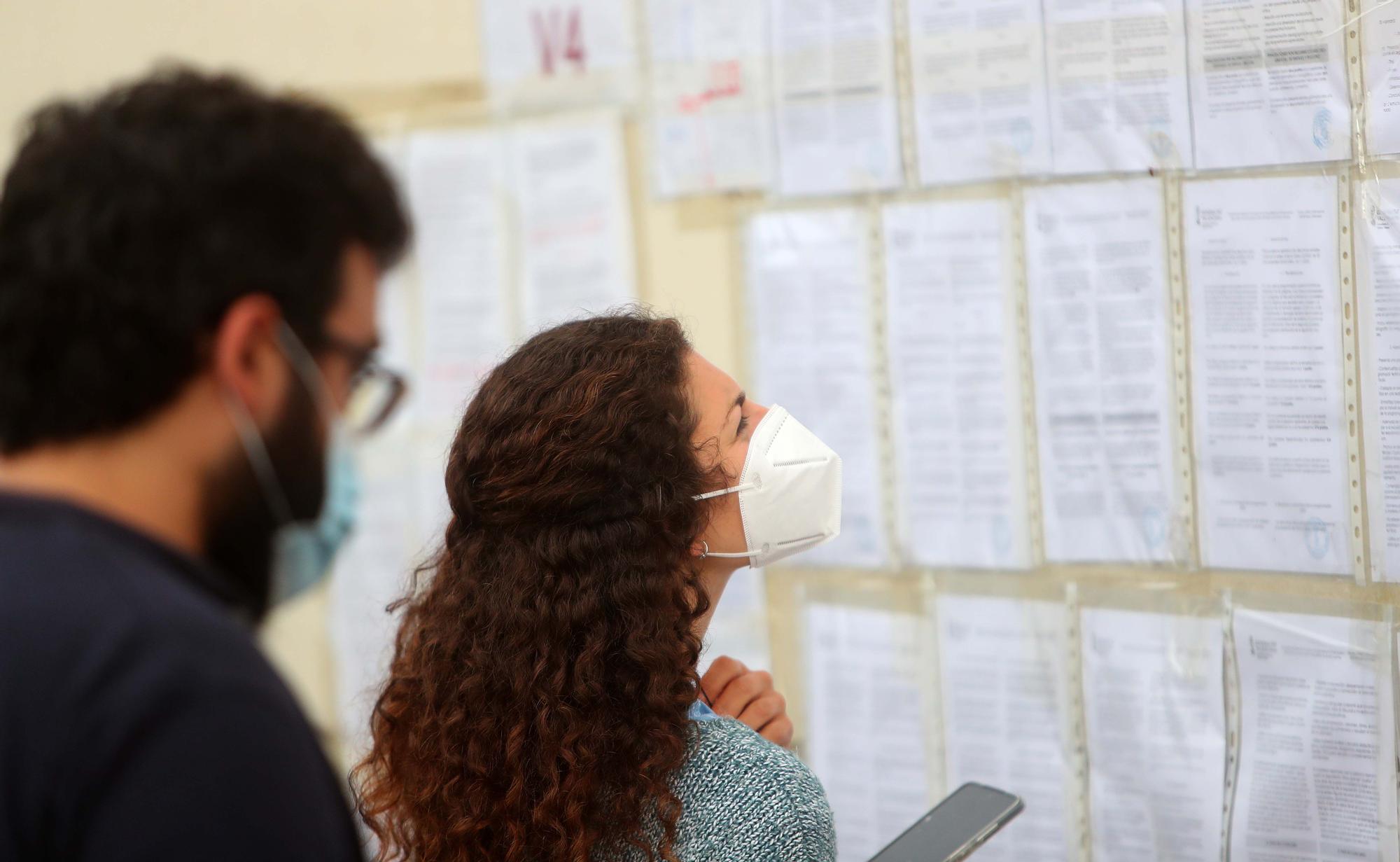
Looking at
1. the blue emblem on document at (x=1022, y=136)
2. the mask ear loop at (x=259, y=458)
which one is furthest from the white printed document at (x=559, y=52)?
the mask ear loop at (x=259, y=458)

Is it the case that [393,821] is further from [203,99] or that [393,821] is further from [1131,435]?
[1131,435]

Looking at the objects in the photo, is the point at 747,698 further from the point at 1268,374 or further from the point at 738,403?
the point at 1268,374

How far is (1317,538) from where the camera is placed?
145 cm

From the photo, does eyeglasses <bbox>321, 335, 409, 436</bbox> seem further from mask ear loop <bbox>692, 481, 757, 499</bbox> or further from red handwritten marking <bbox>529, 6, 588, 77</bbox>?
red handwritten marking <bbox>529, 6, 588, 77</bbox>

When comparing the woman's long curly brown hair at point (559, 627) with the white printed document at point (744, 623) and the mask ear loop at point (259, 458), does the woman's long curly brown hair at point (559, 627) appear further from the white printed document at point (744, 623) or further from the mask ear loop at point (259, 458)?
the white printed document at point (744, 623)

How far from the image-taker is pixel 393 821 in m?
1.23

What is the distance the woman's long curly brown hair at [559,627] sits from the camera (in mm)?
1092

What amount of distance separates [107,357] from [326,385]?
0.12 m

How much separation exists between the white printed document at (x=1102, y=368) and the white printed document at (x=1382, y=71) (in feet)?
0.83

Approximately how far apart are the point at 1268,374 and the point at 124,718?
1344 millimetres

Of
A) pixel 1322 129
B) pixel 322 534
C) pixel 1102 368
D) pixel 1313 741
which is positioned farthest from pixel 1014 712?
pixel 322 534

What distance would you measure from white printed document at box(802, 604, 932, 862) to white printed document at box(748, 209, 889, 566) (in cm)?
11

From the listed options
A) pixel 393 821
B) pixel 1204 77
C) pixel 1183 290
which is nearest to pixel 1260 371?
pixel 1183 290

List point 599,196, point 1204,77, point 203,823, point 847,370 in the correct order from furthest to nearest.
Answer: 1. point 599,196
2. point 847,370
3. point 1204,77
4. point 203,823
